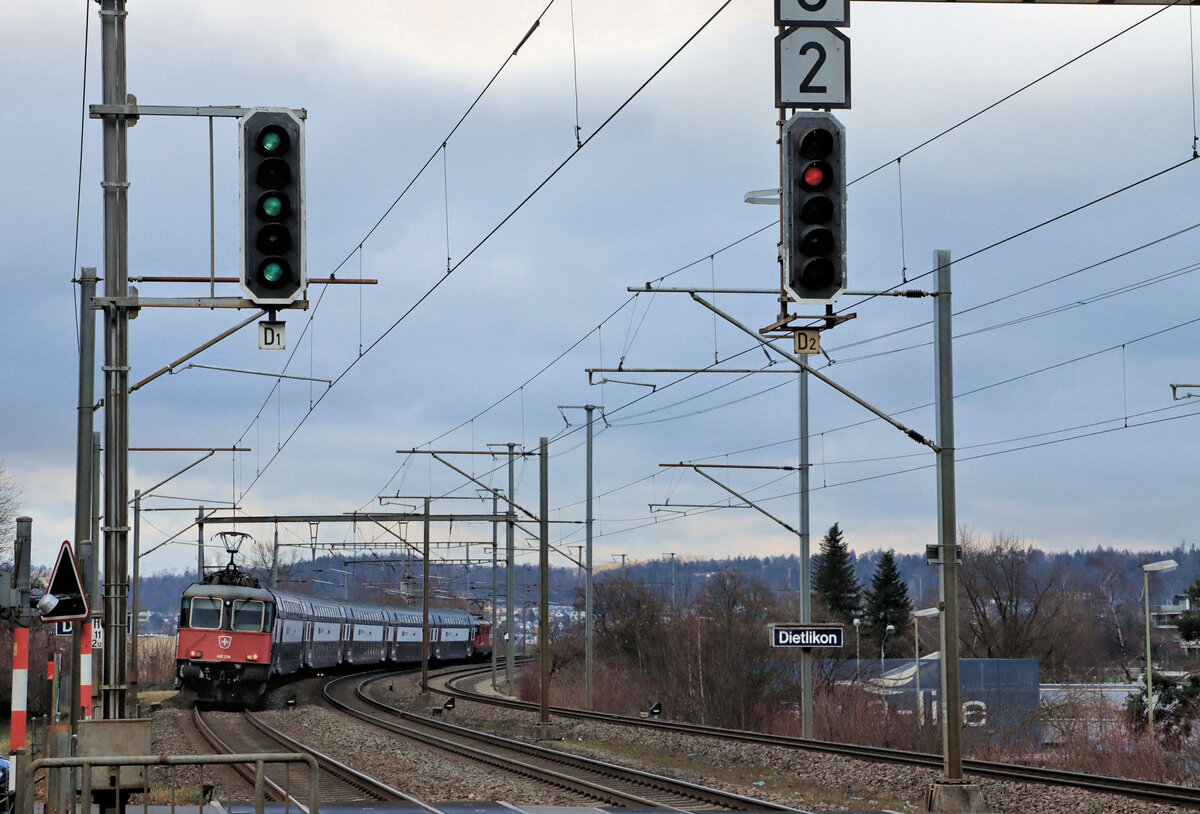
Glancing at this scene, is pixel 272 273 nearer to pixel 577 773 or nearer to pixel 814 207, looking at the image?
pixel 814 207

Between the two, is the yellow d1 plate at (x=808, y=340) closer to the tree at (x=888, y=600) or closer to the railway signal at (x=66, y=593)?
the railway signal at (x=66, y=593)

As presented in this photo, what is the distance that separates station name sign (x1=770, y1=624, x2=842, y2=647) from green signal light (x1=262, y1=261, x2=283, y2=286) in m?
18.0

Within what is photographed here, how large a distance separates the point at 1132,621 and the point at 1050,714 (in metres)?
102

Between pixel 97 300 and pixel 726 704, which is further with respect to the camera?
pixel 726 704

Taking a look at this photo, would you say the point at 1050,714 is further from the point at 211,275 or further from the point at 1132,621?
the point at 1132,621

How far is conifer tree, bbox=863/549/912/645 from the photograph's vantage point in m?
97.6

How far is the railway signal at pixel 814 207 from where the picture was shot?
386 inches

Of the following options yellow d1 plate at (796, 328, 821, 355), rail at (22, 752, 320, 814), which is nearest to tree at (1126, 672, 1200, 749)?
yellow d1 plate at (796, 328, 821, 355)

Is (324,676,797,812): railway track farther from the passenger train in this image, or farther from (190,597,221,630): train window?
(190,597,221,630): train window

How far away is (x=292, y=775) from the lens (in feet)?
77.4

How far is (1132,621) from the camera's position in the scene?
136625 mm

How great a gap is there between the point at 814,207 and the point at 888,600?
3574 inches

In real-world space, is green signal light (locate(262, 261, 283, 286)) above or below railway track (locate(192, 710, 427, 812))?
above

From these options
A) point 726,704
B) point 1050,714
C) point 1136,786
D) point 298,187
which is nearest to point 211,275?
point 298,187
